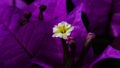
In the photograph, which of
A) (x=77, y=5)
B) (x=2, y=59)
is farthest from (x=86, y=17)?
(x=2, y=59)

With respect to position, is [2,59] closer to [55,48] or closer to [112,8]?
[55,48]

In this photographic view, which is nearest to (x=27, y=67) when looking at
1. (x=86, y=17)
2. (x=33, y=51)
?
(x=33, y=51)

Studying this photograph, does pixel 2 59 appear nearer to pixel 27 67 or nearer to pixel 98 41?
pixel 27 67

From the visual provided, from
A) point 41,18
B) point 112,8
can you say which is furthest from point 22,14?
point 112,8

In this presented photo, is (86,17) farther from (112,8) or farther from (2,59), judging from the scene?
(2,59)

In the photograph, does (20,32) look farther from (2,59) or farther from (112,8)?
(112,8)
